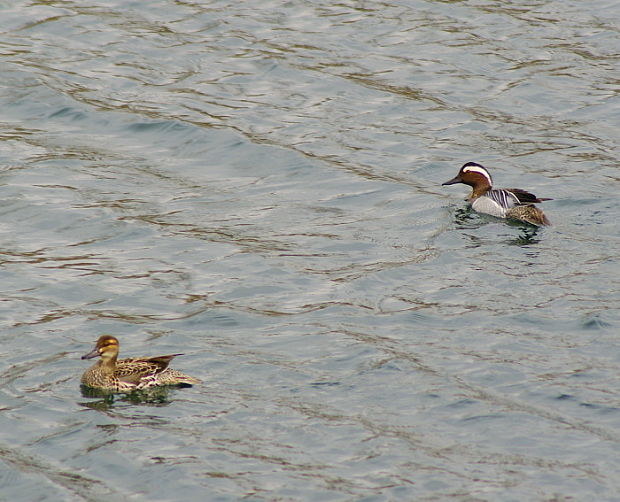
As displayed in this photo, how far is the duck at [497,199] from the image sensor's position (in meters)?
17.1

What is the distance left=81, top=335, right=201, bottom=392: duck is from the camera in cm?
1227

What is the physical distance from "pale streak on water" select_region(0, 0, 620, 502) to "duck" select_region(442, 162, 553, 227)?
0.77 ft

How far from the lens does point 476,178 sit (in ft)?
59.1

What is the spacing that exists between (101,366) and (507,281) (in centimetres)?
495

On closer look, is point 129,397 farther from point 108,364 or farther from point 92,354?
point 92,354

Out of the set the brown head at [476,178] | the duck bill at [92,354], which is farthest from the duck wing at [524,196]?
the duck bill at [92,354]

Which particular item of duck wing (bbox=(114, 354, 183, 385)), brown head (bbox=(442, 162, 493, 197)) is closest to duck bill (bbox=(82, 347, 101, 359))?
duck wing (bbox=(114, 354, 183, 385))

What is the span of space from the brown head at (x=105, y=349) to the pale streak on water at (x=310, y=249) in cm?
40

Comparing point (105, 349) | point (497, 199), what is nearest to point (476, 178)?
point (497, 199)

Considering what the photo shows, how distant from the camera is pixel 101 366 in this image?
1245 cm

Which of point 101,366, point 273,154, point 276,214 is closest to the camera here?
point 101,366

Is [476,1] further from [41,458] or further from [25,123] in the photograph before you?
[41,458]

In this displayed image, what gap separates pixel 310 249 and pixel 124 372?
14.5 feet

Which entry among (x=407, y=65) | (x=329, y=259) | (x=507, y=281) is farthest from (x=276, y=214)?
(x=407, y=65)
